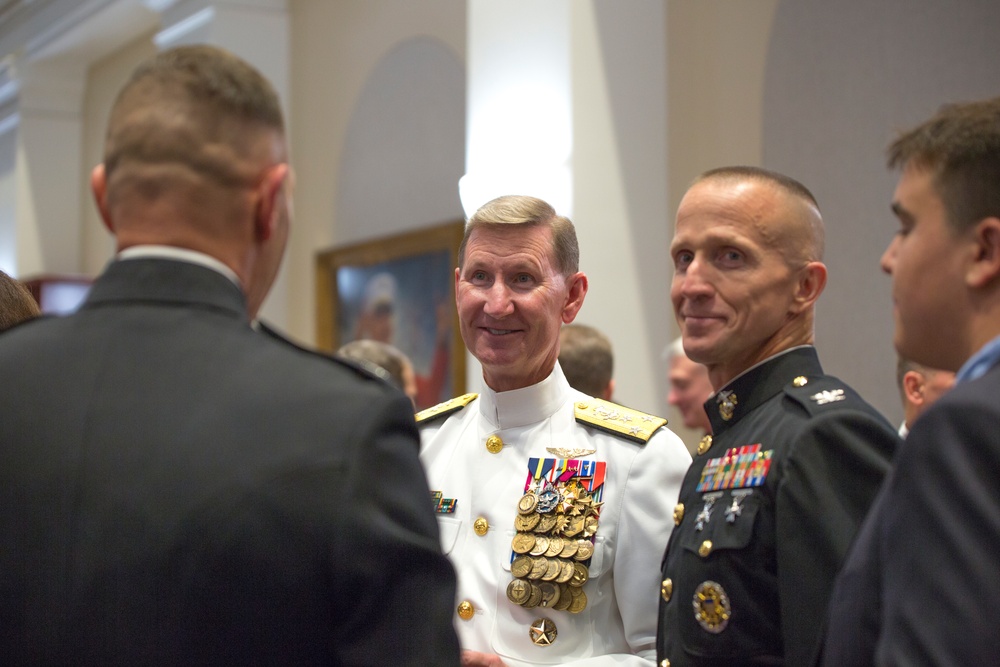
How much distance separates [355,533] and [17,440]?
379 millimetres

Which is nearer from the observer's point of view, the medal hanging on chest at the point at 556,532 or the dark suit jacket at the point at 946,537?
the dark suit jacket at the point at 946,537

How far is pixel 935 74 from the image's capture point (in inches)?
178

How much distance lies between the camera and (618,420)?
2381mm

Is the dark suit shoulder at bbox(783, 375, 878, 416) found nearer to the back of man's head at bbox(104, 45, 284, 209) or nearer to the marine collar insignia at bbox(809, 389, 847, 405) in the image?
the marine collar insignia at bbox(809, 389, 847, 405)

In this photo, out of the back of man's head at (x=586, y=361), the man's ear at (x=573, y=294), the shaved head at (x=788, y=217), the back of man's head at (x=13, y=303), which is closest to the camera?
the shaved head at (x=788, y=217)

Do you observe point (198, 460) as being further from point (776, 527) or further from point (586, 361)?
point (586, 361)

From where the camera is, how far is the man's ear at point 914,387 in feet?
10.6

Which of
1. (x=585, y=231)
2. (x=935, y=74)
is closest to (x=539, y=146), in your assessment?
(x=585, y=231)

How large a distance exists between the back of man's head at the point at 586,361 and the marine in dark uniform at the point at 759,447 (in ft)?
4.17

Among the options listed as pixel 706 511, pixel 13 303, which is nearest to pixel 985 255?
pixel 706 511

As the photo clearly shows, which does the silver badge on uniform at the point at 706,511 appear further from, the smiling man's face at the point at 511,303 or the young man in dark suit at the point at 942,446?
the smiling man's face at the point at 511,303

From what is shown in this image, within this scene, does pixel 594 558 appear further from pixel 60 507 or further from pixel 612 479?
A: pixel 60 507

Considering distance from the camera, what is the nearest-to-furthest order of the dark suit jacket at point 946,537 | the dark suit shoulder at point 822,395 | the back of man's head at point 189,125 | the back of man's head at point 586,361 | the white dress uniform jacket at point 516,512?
1. the dark suit jacket at point 946,537
2. the back of man's head at point 189,125
3. the dark suit shoulder at point 822,395
4. the white dress uniform jacket at point 516,512
5. the back of man's head at point 586,361

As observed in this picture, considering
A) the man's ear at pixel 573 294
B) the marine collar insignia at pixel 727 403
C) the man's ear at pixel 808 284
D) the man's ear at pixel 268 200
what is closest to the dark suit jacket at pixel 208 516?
the man's ear at pixel 268 200
